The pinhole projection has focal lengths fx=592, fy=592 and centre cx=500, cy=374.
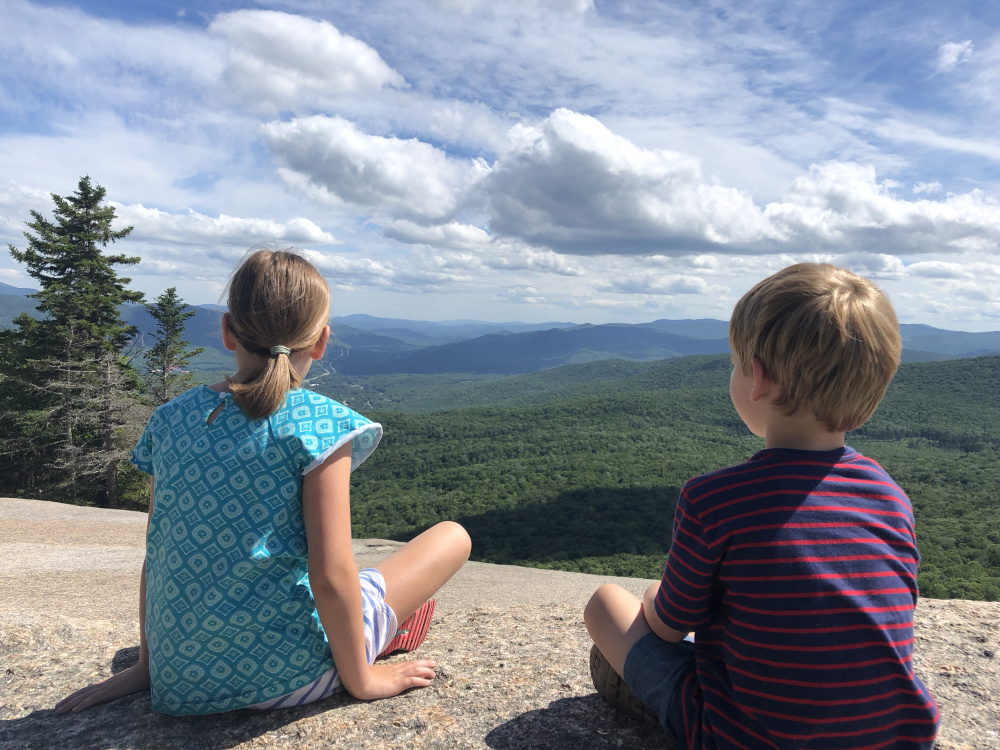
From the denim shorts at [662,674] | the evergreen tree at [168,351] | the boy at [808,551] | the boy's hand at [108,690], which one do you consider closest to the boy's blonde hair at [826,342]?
the boy at [808,551]

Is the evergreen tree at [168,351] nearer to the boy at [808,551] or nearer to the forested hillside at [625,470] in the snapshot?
the forested hillside at [625,470]

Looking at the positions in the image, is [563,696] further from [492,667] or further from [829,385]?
[829,385]

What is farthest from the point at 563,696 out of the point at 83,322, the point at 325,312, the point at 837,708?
the point at 83,322

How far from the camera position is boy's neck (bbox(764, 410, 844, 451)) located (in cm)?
193

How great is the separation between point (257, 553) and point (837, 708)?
2.03m

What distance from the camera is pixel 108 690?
110 inches

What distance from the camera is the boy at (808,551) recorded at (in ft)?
5.74

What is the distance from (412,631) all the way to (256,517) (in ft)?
4.84

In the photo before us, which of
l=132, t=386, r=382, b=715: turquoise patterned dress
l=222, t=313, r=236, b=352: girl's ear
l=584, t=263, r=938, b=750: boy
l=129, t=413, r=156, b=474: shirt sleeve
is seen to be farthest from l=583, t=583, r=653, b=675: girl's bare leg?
l=129, t=413, r=156, b=474: shirt sleeve

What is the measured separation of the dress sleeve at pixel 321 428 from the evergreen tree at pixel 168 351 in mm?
34527

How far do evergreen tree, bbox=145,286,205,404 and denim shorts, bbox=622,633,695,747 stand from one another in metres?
35.3

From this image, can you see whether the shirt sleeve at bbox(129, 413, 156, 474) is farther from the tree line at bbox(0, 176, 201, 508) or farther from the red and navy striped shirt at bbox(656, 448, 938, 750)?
the tree line at bbox(0, 176, 201, 508)

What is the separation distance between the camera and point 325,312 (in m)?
2.49

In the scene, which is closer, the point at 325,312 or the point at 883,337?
the point at 883,337
